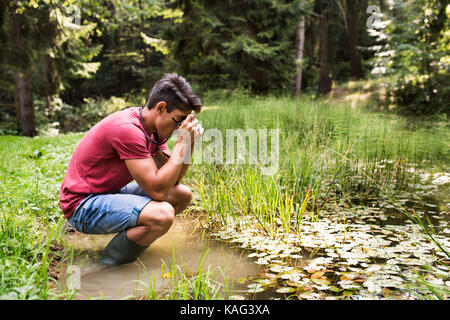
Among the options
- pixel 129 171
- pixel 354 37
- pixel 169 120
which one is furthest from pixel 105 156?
pixel 354 37

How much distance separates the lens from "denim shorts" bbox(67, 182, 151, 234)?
2.13 meters

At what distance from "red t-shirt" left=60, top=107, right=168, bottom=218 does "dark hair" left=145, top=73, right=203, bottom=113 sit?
215mm

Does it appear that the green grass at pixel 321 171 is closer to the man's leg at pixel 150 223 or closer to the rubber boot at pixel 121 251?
the man's leg at pixel 150 223

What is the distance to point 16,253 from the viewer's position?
6.23ft

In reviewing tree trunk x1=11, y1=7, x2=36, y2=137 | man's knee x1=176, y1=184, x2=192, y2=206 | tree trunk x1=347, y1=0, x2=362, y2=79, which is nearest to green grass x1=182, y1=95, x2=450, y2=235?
man's knee x1=176, y1=184, x2=192, y2=206

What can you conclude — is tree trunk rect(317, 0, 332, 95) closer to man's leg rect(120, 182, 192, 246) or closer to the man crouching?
the man crouching

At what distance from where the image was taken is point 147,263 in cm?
228

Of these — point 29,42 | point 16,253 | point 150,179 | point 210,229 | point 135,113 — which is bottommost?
point 210,229

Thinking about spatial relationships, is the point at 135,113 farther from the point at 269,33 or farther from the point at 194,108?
the point at 269,33

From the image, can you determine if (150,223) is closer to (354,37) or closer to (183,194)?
(183,194)

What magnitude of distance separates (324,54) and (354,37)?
3199mm

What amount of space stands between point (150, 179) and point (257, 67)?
7.74m

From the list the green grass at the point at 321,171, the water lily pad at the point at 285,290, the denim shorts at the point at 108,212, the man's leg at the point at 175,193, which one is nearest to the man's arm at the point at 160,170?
the denim shorts at the point at 108,212

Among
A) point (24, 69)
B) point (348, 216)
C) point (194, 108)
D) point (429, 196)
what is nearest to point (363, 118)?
point (429, 196)
